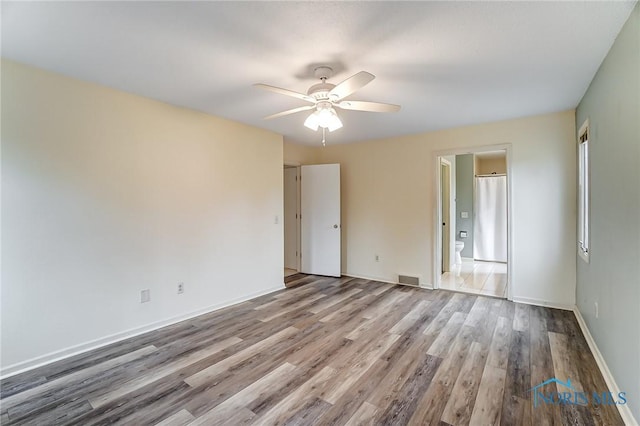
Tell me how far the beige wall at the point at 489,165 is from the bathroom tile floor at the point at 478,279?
2301 mm

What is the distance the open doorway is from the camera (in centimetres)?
575

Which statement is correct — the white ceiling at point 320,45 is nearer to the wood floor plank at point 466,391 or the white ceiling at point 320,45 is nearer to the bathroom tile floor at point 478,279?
the wood floor plank at point 466,391

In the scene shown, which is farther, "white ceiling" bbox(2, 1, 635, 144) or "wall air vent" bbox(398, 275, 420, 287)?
"wall air vent" bbox(398, 275, 420, 287)

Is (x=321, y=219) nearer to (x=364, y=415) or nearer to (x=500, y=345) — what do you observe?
(x=500, y=345)

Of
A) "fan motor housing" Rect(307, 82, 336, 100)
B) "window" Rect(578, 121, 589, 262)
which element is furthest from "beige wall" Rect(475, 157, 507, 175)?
"fan motor housing" Rect(307, 82, 336, 100)

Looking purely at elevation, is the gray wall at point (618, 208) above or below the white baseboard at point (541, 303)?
above

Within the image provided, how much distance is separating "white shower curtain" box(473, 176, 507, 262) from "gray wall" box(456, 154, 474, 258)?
0.16 meters

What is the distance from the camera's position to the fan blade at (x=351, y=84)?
6.34ft

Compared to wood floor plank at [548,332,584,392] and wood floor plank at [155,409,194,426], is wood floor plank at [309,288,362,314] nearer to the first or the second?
wood floor plank at [155,409,194,426]

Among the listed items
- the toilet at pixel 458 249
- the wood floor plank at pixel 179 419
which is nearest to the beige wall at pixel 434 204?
the toilet at pixel 458 249

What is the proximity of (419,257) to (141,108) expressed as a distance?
4203 millimetres

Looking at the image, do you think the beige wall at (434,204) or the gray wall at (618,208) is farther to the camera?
the beige wall at (434,204)

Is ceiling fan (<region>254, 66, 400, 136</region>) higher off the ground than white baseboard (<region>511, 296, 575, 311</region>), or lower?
higher

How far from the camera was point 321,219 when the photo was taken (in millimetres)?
5383
